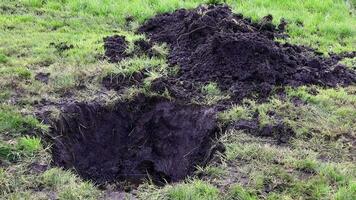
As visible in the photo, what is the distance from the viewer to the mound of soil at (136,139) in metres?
5.68

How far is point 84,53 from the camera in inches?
281

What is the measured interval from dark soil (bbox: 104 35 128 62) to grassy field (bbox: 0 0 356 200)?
0.16 metres

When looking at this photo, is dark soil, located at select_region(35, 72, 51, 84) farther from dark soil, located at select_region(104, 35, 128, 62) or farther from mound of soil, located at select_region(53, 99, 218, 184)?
dark soil, located at select_region(104, 35, 128, 62)

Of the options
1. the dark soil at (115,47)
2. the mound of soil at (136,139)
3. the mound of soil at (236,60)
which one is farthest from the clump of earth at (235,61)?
the dark soil at (115,47)

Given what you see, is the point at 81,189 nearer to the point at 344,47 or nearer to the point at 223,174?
the point at 223,174

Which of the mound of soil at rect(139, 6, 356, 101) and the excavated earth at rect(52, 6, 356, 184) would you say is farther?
the mound of soil at rect(139, 6, 356, 101)

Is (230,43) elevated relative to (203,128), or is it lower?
elevated

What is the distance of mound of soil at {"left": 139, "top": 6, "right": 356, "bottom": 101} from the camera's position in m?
6.48

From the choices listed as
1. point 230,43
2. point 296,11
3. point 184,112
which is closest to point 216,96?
point 184,112

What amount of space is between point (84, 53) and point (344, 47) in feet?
13.8

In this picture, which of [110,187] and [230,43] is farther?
[230,43]

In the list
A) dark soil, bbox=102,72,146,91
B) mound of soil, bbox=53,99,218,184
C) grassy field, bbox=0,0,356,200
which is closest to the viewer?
grassy field, bbox=0,0,356,200

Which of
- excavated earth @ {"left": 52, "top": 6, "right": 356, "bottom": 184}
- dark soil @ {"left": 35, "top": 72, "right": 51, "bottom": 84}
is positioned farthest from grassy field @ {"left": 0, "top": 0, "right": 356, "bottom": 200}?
excavated earth @ {"left": 52, "top": 6, "right": 356, "bottom": 184}

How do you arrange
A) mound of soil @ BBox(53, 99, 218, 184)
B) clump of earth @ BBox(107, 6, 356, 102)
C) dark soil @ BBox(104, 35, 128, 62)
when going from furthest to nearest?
1. dark soil @ BBox(104, 35, 128, 62)
2. clump of earth @ BBox(107, 6, 356, 102)
3. mound of soil @ BBox(53, 99, 218, 184)
